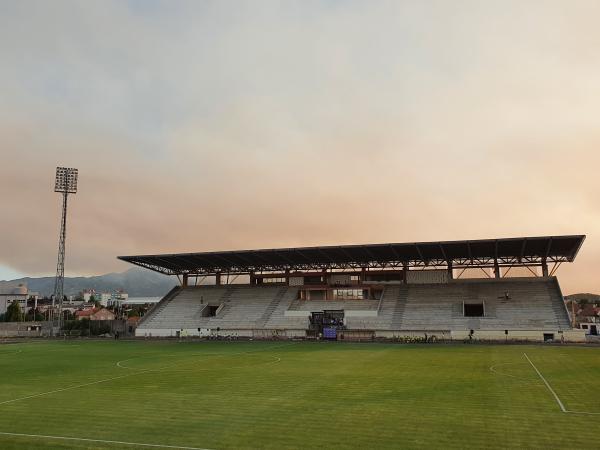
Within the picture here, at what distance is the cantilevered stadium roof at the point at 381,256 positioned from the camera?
213 ft

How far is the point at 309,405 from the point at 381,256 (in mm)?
55354

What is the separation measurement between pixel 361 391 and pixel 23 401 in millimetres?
14855

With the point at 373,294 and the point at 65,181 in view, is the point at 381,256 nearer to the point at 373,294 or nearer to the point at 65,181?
the point at 373,294

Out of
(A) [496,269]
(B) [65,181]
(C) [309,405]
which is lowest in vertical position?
(C) [309,405]

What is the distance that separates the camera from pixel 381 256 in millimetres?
Answer: 72875

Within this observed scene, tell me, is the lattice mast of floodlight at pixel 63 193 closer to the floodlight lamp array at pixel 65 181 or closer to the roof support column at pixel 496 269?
the floodlight lamp array at pixel 65 181

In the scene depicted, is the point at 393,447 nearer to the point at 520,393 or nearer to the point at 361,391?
the point at 361,391

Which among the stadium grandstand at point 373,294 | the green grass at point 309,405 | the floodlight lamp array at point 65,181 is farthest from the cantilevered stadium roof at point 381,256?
the green grass at point 309,405

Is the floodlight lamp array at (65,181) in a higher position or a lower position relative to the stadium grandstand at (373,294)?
higher

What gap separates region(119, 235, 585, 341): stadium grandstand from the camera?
62.5m

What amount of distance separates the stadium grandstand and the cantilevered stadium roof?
6.3 inches

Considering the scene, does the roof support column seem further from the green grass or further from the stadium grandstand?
the green grass

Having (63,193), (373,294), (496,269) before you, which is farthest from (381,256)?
(63,193)

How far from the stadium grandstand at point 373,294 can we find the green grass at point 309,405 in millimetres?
30038
